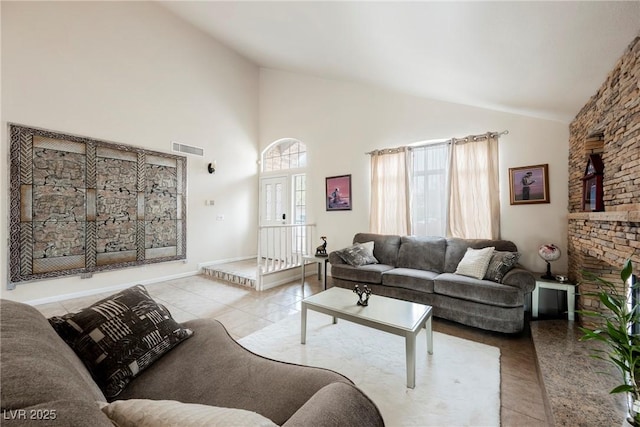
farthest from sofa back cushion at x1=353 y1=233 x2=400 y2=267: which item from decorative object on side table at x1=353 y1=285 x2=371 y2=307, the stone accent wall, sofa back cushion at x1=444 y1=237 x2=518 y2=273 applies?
A: the stone accent wall

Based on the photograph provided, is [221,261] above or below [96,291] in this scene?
above

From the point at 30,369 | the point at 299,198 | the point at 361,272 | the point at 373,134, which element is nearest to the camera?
the point at 30,369

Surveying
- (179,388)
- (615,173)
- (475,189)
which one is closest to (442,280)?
(475,189)

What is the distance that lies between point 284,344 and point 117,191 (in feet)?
11.9

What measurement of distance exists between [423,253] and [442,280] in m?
0.72

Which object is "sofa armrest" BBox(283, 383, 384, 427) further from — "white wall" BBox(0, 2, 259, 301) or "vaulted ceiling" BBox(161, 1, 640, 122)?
"white wall" BBox(0, 2, 259, 301)

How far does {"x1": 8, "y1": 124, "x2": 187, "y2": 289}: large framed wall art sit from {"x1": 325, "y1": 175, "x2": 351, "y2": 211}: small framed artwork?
282 centimetres

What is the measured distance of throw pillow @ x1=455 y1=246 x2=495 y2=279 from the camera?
288 cm

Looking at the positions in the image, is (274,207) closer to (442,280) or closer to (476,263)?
(442,280)

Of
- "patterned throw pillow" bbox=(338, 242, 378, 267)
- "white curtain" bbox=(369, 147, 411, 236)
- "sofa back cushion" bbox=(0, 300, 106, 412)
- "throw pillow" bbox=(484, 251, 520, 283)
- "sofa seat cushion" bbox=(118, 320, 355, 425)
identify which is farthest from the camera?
"white curtain" bbox=(369, 147, 411, 236)

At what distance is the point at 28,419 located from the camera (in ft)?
1.49

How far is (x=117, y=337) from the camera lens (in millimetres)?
1201

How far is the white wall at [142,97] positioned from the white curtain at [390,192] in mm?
3156

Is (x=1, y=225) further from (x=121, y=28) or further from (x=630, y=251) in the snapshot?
(x=630, y=251)
